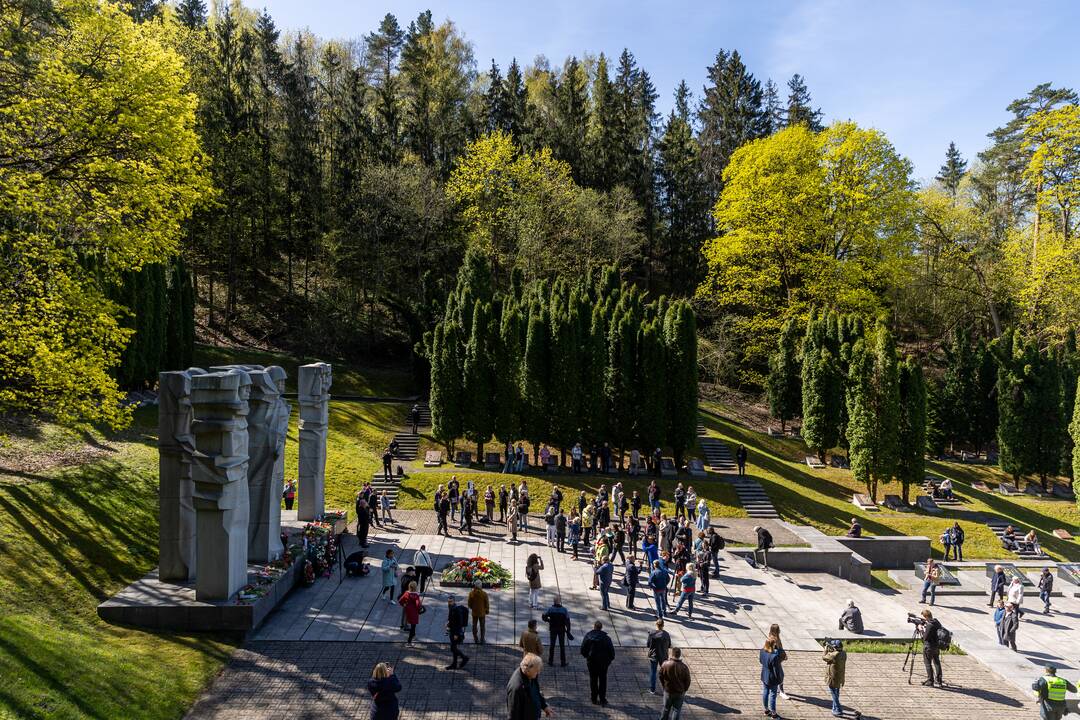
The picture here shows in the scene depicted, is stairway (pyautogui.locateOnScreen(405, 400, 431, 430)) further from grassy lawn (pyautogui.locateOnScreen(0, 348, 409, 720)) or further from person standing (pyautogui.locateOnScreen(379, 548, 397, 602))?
person standing (pyautogui.locateOnScreen(379, 548, 397, 602))

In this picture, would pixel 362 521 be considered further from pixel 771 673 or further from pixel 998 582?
pixel 998 582

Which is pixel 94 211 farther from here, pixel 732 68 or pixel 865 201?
pixel 732 68

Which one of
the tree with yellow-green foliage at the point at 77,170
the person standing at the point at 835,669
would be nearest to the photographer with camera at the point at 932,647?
the person standing at the point at 835,669

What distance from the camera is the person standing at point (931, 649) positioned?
1259 cm

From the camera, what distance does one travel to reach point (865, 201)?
4184cm

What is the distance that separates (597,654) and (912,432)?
24422mm

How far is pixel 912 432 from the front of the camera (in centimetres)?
2923

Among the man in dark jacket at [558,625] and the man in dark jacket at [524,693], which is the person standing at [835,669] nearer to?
the man in dark jacket at [558,625]

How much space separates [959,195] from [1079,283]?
3192cm

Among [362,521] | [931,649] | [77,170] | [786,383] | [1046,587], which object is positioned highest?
[77,170]

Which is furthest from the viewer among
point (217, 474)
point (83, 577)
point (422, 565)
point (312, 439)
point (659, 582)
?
point (312, 439)

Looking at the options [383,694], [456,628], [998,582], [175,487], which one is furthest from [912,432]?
[175,487]

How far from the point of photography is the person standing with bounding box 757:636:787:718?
1084 centimetres

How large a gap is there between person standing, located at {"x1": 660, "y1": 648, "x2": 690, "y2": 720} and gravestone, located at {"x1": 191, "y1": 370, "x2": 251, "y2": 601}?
9.21 meters
